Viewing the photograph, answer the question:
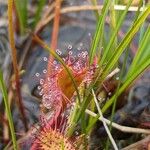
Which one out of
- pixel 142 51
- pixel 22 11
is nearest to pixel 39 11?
pixel 22 11

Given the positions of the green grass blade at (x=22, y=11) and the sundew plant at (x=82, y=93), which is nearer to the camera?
the sundew plant at (x=82, y=93)

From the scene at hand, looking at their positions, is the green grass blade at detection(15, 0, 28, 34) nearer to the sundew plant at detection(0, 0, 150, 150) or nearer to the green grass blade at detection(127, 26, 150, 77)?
the sundew plant at detection(0, 0, 150, 150)

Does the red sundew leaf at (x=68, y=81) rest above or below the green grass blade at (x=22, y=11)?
below

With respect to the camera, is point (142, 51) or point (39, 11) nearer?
point (142, 51)

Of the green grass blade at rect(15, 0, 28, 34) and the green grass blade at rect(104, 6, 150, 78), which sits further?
the green grass blade at rect(15, 0, 28, 34)

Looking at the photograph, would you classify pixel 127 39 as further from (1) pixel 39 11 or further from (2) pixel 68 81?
(1) pixel 39 11

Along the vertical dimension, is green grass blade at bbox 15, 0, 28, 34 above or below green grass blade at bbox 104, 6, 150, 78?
above

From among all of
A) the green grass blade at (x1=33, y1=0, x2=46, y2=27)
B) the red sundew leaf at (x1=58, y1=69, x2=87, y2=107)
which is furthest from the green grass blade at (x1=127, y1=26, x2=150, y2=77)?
the green grass blade at (x1=33, y1=0, x2=46, y2=27)

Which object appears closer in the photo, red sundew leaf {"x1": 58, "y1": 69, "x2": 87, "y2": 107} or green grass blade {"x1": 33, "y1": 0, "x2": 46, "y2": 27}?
red sundew leaf {"x1": 58, "y1": 69, "x2": 87, "y2": 107}

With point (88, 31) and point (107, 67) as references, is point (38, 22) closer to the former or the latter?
point (88, 31)

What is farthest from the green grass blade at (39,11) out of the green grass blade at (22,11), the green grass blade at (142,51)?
Answer: the green grass blade at (142,51)

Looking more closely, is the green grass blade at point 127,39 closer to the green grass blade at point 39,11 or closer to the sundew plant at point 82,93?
the sundew plant at point 82,93
